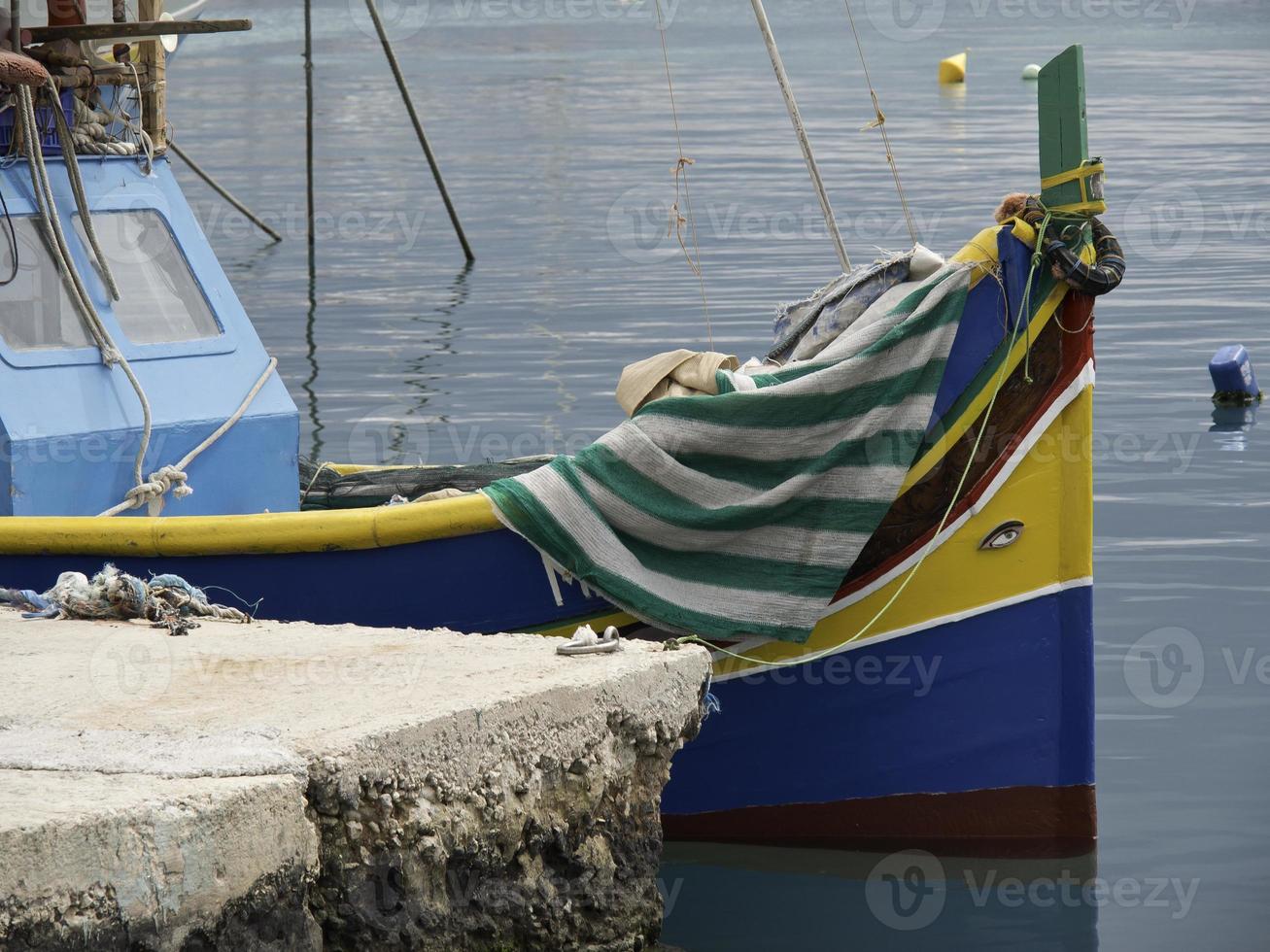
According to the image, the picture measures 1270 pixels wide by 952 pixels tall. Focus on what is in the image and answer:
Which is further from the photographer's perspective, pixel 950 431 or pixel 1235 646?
pixel 1235 646

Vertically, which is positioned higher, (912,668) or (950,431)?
(950,431)

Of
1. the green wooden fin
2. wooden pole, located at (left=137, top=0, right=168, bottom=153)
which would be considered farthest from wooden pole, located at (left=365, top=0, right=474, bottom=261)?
the green wooden fin

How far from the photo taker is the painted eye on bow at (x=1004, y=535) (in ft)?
19.0

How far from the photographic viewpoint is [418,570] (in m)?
5.70

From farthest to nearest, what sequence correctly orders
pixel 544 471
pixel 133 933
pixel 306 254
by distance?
pixel 306 254, pixel 544 471, pixel 133 933

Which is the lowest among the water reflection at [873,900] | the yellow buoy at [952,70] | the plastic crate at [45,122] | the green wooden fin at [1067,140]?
the water reflection at [873,900]

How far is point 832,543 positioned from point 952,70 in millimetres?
38430

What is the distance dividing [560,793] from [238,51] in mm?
66093

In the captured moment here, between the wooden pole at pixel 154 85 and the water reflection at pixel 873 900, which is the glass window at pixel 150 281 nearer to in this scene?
the wooden pole at pixel 154 85

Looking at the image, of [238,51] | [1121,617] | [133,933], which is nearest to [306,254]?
[1121,617]

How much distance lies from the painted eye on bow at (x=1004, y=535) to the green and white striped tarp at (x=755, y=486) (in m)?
0.40

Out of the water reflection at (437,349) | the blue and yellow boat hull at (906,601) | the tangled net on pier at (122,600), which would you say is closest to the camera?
the tangled net on pier at (122,600)

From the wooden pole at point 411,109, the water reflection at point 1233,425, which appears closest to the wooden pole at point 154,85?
the water reflection at point 1233,425

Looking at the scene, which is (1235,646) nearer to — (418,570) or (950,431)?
(950,431)
